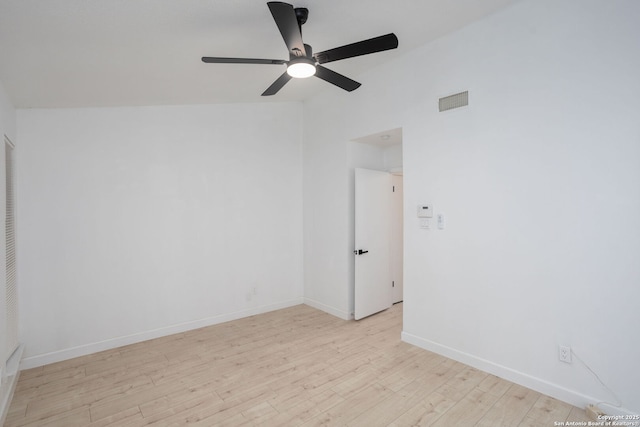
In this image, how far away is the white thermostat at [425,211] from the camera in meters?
3.27

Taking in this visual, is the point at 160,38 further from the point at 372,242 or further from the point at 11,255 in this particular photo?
the point at 372,242

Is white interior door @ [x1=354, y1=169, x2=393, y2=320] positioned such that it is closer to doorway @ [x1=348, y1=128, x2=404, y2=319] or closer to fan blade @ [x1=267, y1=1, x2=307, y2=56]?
doorway @ [x1=348, y1=128, x2=404, y2=319]

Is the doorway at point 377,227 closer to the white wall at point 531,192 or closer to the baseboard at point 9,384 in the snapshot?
the white wall at point 531,192

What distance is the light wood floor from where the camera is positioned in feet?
7.39

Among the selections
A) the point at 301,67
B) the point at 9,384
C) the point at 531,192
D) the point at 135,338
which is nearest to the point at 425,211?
the point at 531,192

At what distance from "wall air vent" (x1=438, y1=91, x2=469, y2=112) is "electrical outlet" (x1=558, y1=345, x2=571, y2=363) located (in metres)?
2.25

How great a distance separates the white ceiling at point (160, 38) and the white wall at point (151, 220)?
51 cm

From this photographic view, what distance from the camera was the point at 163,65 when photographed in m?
2.78

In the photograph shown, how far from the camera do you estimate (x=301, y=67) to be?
231 centimetres

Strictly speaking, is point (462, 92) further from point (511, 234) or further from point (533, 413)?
point (533, 413)

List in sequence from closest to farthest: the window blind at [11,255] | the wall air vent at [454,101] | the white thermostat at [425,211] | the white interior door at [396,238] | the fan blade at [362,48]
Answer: the fan blade at [362,48] < the window blind at [11,255] < the wall air vent at [454,101] < the white thermostat at [425,211] < the white interior door at [396,238]

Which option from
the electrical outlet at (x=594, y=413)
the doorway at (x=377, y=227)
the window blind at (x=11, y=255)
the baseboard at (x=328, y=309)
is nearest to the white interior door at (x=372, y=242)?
the doorway at (x=377, y=227)

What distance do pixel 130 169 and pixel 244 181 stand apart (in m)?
1.43

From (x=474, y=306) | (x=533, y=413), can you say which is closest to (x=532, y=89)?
(x=474, y=306)
